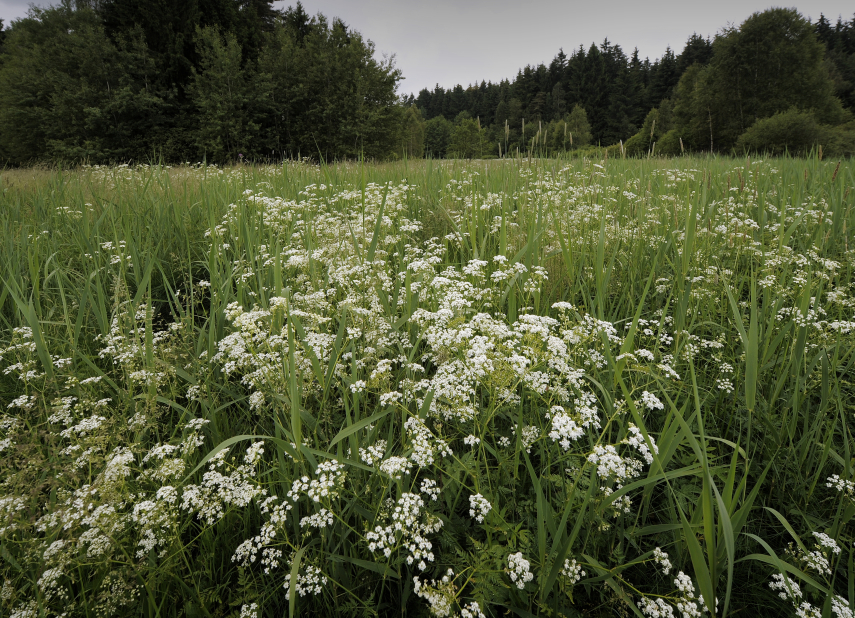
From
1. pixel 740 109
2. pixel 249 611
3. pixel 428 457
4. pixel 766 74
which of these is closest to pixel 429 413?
pixel 428 457

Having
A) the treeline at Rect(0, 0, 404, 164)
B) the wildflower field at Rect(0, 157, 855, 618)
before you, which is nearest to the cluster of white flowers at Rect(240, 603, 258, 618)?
the wildflower field at Rect(0, 157, 855, 618)

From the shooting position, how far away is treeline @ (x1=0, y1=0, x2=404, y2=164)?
24203 mm

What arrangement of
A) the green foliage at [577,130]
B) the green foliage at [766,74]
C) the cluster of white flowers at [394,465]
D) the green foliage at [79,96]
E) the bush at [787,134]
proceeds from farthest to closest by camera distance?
1. the green foliage at [766,74]
2. the green foliage at [79,96]
3. the bush at [787,134]
4. the green foliage at [577,130]
5. the cluster of white flowers at [394,465]

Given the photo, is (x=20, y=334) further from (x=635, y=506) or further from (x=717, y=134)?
(x=717, y=134)

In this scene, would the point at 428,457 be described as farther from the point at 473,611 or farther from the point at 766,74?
the point at 766,74

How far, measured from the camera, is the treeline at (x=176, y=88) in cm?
2420

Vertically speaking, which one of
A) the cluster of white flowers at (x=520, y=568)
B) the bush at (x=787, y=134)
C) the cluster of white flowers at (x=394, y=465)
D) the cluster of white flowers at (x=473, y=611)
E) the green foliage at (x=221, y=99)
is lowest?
the cluster of white flowers at (x=473, y=611)

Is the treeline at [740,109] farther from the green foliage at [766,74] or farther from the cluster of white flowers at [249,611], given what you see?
the cluster of white flowers at [249,611]

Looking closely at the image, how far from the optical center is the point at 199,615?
4.31ft

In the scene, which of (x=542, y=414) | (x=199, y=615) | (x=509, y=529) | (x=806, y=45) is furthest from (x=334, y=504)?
(x=806, y=45)

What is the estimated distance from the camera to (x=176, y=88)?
25.6 meters

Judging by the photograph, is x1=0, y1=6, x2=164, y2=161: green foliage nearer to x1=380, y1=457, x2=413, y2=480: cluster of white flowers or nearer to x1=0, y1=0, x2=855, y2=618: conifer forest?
x1=0, y1=0, x2=855, y2=618: conifer forest

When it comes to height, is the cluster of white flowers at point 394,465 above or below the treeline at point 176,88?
below

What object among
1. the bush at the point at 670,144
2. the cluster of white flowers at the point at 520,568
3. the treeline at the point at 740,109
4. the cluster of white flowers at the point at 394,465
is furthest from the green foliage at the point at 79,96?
the cluster of white flowers at the point at 520,568
